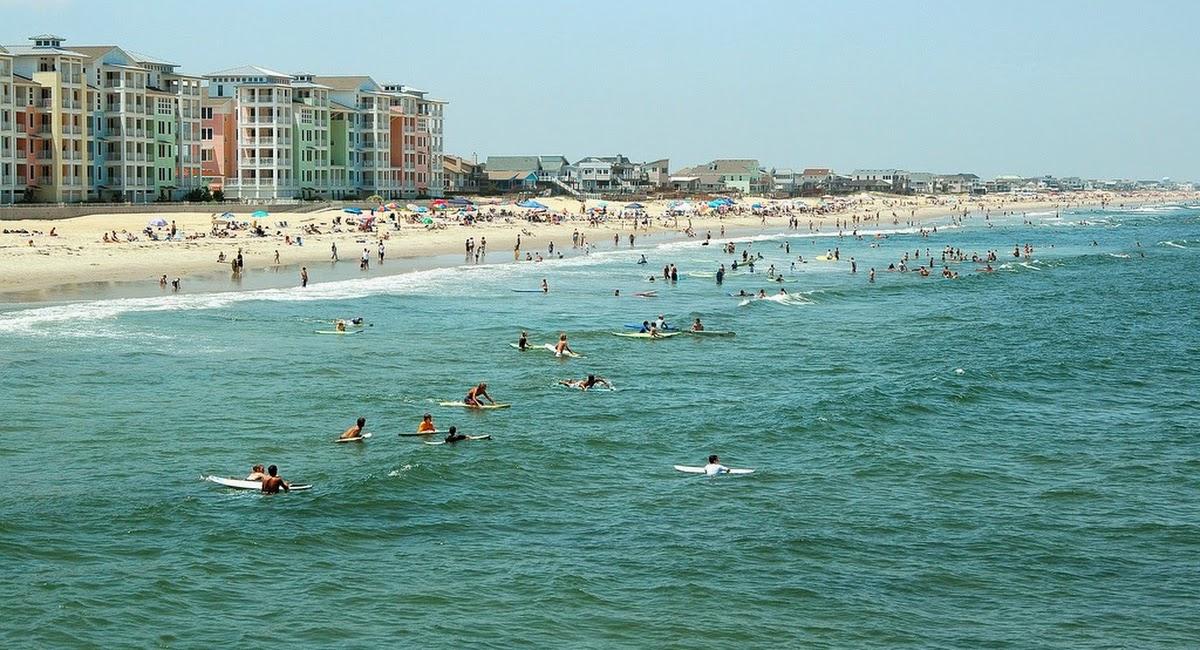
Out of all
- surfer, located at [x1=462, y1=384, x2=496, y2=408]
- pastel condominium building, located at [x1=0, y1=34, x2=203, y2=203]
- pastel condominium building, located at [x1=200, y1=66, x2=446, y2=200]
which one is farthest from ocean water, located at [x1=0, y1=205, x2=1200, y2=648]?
pastel condominium building, located at [x1=200, y1=66, x2=446, y2=200]

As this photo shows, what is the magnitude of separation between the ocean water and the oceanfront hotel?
42.0m

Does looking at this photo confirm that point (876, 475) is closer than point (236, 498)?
No

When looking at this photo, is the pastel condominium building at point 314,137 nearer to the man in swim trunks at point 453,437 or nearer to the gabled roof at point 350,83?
the gabled roof at point 350,83

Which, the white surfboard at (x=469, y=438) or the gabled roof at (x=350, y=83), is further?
the gabled roof at (x=350, y=83)

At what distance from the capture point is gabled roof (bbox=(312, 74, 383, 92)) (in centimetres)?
12425

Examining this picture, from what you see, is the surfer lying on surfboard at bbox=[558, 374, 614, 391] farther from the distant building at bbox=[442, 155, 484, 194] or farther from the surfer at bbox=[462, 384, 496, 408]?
the distant building at bbox=[442, 155, 484, 194]

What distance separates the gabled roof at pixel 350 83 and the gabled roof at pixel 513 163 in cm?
4994

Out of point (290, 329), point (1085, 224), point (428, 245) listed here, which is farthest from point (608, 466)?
point (1085, 224)

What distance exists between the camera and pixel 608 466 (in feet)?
87.1

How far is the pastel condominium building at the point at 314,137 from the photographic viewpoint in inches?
4291

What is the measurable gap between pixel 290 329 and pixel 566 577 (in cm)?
2777

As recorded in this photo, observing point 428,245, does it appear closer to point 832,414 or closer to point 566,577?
point 832,414

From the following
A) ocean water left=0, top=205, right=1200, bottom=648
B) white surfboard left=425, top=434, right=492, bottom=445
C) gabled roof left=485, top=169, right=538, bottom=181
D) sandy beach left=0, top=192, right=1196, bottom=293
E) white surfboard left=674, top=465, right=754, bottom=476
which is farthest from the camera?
gabled roof left=485, top=169, right=538, bottom=181

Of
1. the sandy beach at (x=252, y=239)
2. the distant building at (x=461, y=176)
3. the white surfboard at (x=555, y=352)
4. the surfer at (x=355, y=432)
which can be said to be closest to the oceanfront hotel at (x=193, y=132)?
the sandy beach at (x=252, y=239)
